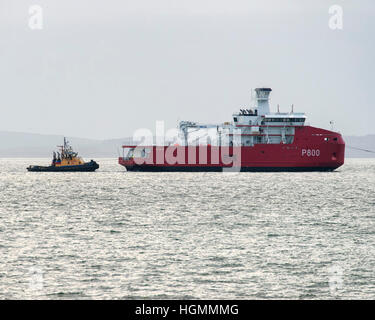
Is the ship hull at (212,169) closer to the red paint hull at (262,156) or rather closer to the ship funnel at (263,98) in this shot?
the red paint hull at (262,156)

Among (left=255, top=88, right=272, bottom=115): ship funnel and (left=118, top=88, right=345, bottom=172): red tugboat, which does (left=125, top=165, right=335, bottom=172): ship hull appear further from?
(left=255, top=88, right=272, bottom=115): ship funnel

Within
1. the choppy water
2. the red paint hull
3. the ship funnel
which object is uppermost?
the ship funnel

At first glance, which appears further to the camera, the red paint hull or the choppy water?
the red paint hull

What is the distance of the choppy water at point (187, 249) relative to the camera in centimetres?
1619

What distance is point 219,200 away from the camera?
4191 centimetres

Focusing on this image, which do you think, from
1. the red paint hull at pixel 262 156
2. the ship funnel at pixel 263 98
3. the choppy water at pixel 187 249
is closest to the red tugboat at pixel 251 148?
the red paint hull at pixel 262 156

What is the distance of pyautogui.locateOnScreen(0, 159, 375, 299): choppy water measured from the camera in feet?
53.1

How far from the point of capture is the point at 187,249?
22.0 m

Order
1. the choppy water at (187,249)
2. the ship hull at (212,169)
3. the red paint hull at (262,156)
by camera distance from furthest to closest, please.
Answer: the ship hull at (212,169), the red paint hull at (262,156), the choppy water at (187,249)

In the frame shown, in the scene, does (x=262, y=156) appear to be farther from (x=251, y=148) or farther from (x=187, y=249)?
(x=187, y=249)

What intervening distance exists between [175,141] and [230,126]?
24.1ft

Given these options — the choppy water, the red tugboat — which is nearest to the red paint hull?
the red tugboat

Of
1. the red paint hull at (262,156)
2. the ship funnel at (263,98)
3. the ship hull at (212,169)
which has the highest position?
→ the ship funnel at (263,98)

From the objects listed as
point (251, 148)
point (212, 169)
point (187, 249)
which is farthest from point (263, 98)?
point (187, 249)
